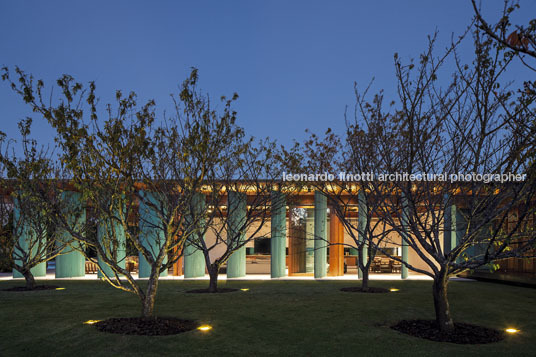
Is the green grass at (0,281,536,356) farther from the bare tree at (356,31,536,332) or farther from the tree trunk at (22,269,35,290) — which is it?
the bare tree at (356,31,536,332)

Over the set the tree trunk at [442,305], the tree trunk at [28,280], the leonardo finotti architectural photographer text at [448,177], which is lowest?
the tree trunk at [28,280]

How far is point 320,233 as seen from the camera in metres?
19.1

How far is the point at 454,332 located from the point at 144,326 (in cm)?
521

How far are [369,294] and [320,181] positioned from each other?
366 cm

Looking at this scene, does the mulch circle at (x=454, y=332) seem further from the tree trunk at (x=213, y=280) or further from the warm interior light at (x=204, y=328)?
the tree trunk at (x=213, y=280)

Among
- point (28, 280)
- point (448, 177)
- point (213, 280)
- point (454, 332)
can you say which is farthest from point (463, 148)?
point (28, 280)

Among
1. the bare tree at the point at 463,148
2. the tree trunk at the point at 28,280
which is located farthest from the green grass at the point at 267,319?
the bare tree at the point at 463,148

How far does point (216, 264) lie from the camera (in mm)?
13984

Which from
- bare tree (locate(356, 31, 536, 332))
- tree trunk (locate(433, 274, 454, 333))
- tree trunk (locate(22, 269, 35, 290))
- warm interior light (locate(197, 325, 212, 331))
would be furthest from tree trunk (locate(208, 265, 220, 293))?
tree trunk (locate(433, 274, 454, 333))

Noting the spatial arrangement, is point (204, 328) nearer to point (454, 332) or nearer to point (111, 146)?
point (111, 146)

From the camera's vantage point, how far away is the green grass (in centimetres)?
657

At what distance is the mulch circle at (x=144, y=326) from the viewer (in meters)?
7.46

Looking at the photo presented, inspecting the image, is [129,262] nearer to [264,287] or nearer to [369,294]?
[264,287]

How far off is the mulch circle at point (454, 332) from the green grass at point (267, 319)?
0.24 metres
